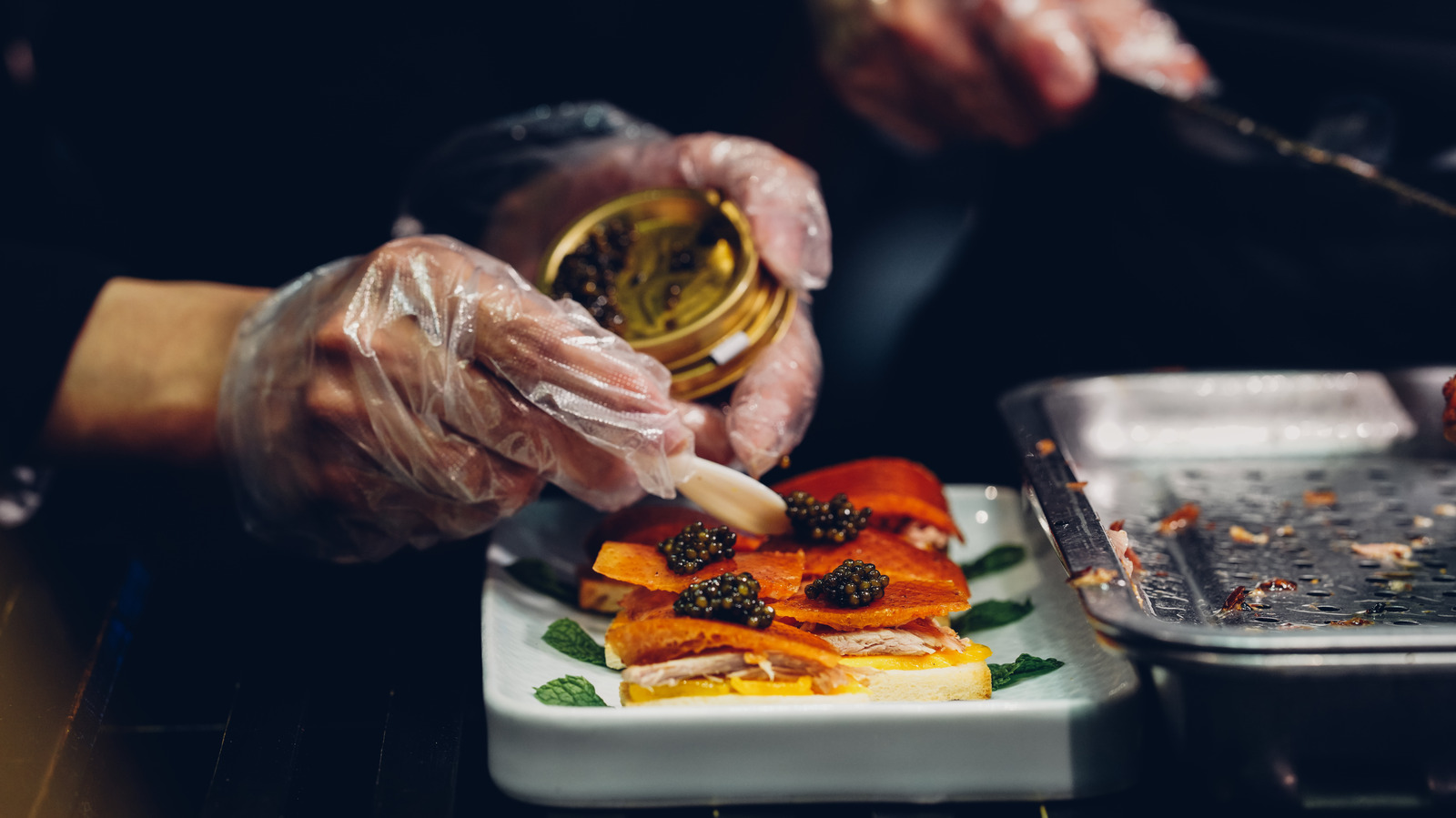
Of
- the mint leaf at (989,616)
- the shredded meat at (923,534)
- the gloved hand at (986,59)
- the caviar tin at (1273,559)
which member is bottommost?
the mint leaf at (989,616)

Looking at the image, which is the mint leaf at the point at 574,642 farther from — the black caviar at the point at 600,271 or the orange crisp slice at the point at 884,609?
the black caviar at the point at 600,271

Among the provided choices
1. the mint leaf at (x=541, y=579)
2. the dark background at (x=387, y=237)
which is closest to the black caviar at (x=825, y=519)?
the mint leaf at (x=541, y=579)

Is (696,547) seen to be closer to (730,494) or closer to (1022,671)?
(730,494)

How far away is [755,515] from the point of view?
5.03ft

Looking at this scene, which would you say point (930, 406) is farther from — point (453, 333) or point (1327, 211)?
point (453, 333)

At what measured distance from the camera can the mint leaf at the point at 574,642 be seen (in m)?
1.41

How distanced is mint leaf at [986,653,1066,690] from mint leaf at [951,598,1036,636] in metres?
0.15

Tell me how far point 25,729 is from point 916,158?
314 centimetres

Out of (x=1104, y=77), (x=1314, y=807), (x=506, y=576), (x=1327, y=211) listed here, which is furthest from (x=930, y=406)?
(x=1314, y=807)

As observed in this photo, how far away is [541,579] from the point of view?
1.57 m

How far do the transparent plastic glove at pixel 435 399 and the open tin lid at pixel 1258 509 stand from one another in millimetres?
632

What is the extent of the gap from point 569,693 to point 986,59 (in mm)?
1851

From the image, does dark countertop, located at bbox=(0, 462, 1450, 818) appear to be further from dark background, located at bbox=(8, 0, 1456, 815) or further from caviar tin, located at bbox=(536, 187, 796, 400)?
caviar tin, located at bbox=(536, 187, 796, 400)

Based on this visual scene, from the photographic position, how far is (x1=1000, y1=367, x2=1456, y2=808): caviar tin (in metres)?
1.07
